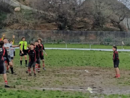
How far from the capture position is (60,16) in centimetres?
5434

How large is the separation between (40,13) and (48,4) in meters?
2.35

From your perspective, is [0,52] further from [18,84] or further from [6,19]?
[6,19]

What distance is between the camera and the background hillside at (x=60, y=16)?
53.8m

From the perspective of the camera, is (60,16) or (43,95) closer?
(43,95)

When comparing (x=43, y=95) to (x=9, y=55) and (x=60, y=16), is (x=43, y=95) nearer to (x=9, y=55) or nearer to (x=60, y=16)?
(x=9, y=55)

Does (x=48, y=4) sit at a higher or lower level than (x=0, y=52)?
higher

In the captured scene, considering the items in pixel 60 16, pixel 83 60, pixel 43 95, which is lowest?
pixel 83 60

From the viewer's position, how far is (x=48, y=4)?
54.0 m

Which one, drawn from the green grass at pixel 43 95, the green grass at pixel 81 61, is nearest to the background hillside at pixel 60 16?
the green grass at pixel 81 61

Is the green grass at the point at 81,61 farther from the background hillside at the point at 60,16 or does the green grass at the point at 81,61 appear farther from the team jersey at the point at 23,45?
the background hillside at the point at 60,16

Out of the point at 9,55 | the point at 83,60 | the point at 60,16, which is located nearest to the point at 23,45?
the point at 9,55

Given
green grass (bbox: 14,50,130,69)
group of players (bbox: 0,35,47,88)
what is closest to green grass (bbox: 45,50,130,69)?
Result: green grass (bbox: 14,50,130,69)

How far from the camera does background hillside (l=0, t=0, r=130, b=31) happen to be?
53812 millimetres

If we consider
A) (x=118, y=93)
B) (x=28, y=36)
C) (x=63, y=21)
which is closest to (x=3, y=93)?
(x=118, y=93)
